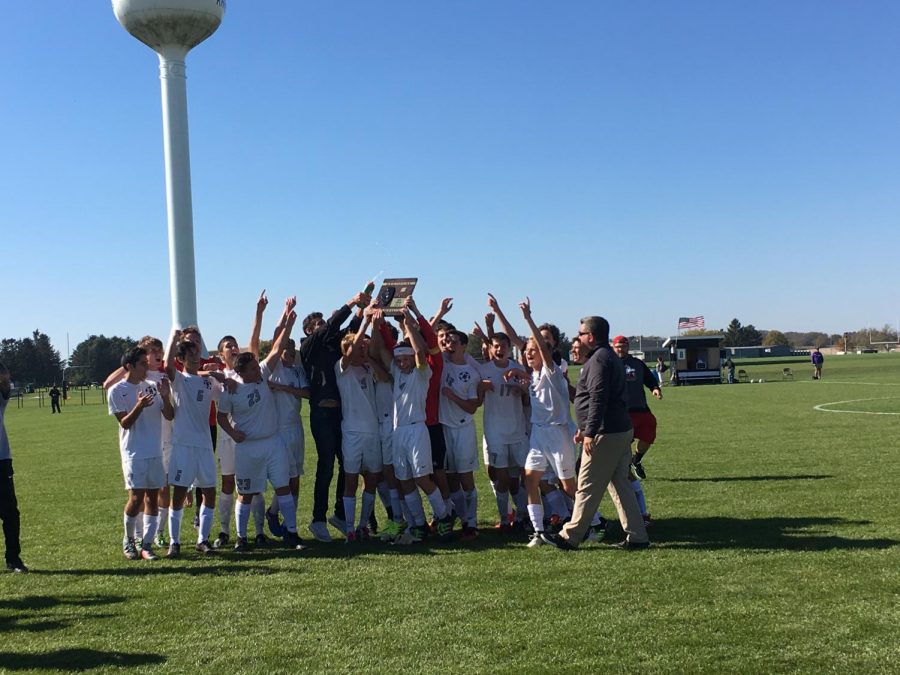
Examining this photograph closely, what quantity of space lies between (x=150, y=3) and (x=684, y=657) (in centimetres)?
3522

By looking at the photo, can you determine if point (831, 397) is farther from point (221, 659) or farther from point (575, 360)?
point (221, 659)

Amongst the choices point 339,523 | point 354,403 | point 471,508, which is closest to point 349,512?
point 339,523

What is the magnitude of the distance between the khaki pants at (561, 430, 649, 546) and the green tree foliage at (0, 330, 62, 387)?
410ft

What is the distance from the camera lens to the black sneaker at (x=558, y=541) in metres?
7.98

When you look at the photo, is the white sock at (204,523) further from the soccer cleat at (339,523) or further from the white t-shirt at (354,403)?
the white t-shirt at (354,403)

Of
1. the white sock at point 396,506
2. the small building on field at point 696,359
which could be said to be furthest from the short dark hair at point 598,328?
the small building on field at point 696,359

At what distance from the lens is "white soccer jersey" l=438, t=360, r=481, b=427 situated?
9070 mm

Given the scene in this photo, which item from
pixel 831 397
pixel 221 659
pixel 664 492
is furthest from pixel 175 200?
pixel 221 659

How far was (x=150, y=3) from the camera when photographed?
3338 centimetres

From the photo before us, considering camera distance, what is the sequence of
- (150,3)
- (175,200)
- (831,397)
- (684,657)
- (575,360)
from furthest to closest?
(175,200)
(150,3)
(831,397)
(575,360)
(684,657)

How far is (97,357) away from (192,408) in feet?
430

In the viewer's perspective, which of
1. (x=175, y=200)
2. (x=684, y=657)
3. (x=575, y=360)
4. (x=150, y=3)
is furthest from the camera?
(x=175, y=200)

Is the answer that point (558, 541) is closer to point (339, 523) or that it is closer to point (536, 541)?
point (536, 541)

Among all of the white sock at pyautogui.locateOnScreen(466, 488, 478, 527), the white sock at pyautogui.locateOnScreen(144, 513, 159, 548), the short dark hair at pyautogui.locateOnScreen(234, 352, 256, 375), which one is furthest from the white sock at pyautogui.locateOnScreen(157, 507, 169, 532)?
the white sock at pyautogui.locateOnScreen(466, 488, 478, 527)
